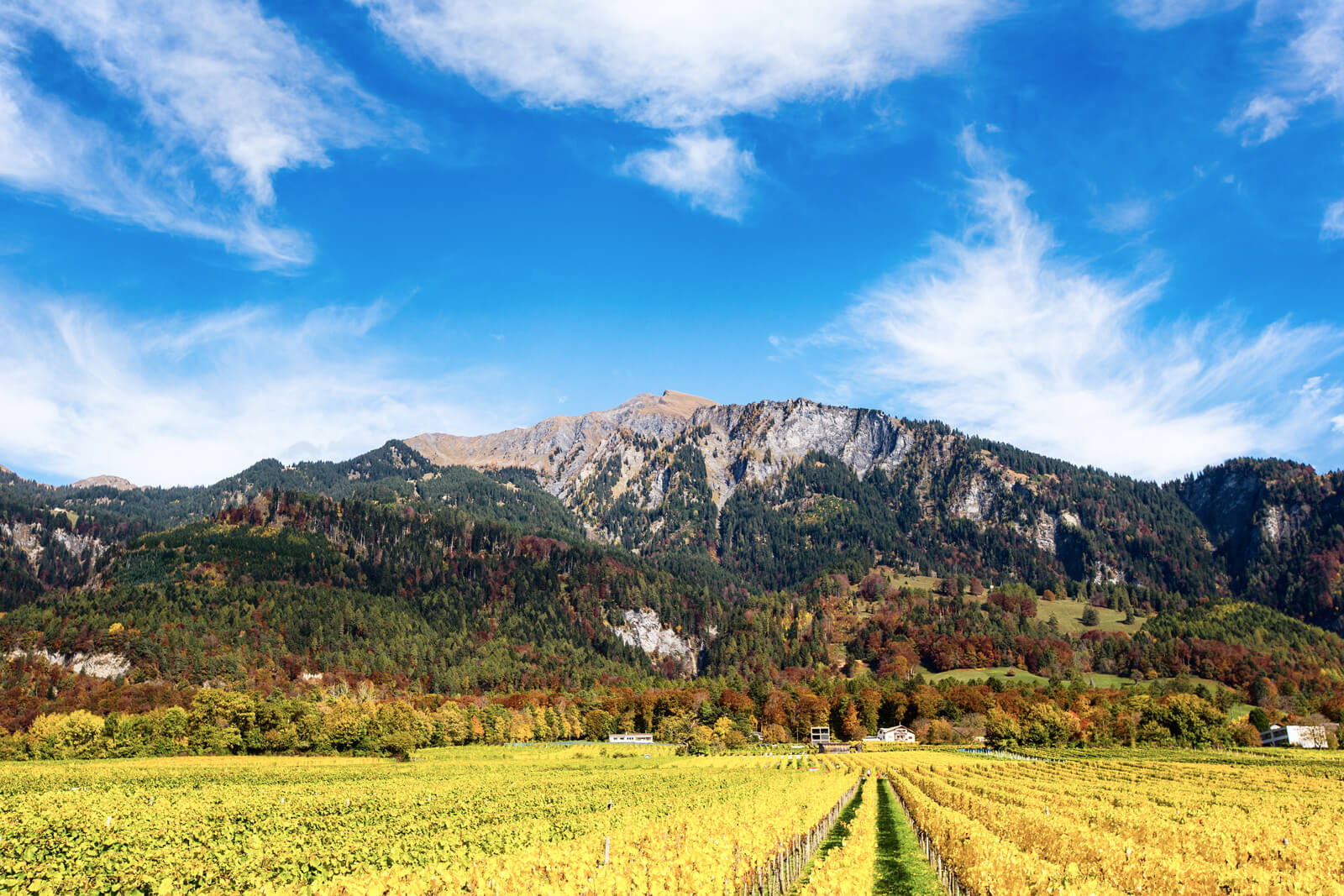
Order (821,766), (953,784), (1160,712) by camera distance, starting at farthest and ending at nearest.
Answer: (1160,712) < (821,766) < (953,784)

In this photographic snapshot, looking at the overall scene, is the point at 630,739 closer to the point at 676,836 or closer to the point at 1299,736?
the point at 1299,736

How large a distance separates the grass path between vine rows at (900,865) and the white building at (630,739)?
118 meters

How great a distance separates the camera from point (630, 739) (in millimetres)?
180000

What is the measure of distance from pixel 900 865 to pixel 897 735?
157 meters

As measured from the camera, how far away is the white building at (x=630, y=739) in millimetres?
174962

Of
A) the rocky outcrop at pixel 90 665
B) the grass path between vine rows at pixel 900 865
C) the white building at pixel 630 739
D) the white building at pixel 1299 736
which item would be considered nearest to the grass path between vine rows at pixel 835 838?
the grass path between vine rows at pixel 900 865

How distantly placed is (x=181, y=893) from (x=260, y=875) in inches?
108

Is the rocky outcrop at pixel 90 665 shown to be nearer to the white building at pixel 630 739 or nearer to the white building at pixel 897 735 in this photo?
the white building at pixel 630 739

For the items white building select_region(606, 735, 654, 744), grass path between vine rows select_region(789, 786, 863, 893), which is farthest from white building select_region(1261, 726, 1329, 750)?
white building select_region(606, 735, 654, 744)

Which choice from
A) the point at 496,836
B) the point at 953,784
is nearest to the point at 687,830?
the point at 496,836

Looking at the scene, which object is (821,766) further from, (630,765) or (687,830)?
(687,830)

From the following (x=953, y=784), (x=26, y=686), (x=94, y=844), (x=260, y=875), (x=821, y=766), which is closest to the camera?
(x=260, y=875)

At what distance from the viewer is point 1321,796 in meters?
61.3

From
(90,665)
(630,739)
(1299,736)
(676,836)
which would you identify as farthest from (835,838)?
(90,665)
